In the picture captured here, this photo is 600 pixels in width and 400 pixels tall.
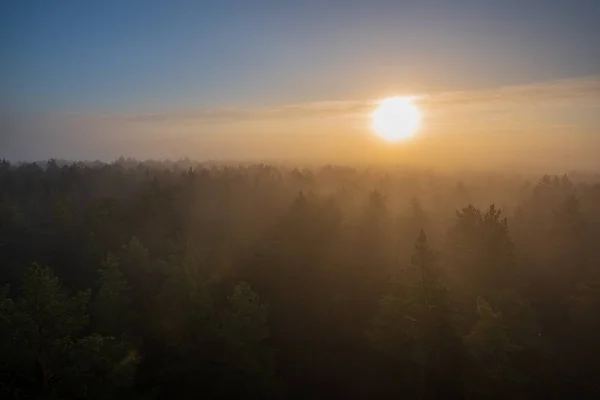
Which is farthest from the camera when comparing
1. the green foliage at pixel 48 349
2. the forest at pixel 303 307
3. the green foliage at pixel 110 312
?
the green foliage at pixel 110 312

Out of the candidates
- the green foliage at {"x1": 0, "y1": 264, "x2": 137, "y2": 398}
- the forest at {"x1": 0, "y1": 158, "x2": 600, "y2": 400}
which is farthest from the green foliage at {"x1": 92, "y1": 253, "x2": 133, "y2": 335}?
the green foliage at {"x1": 0, "y1": 264, "x2": 137, "y2": 398}

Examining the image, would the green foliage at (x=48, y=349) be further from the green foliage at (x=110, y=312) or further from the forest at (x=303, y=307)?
the green foliage at (x=110, y=312)

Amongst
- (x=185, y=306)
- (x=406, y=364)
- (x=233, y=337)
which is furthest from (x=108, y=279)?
(x=406, y=364)

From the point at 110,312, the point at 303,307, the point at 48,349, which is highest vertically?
the point at 48,349

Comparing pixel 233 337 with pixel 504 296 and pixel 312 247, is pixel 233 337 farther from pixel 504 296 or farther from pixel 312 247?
pixel 312 247

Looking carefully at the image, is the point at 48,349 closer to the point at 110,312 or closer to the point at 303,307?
the point at 110,312

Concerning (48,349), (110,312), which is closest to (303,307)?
(110,312)

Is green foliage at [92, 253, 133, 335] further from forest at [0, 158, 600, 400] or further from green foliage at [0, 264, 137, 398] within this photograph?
green foliage at [0, 264, 137, 398]

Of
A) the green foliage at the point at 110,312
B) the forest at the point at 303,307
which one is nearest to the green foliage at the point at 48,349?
the forest at the point at 303,307
